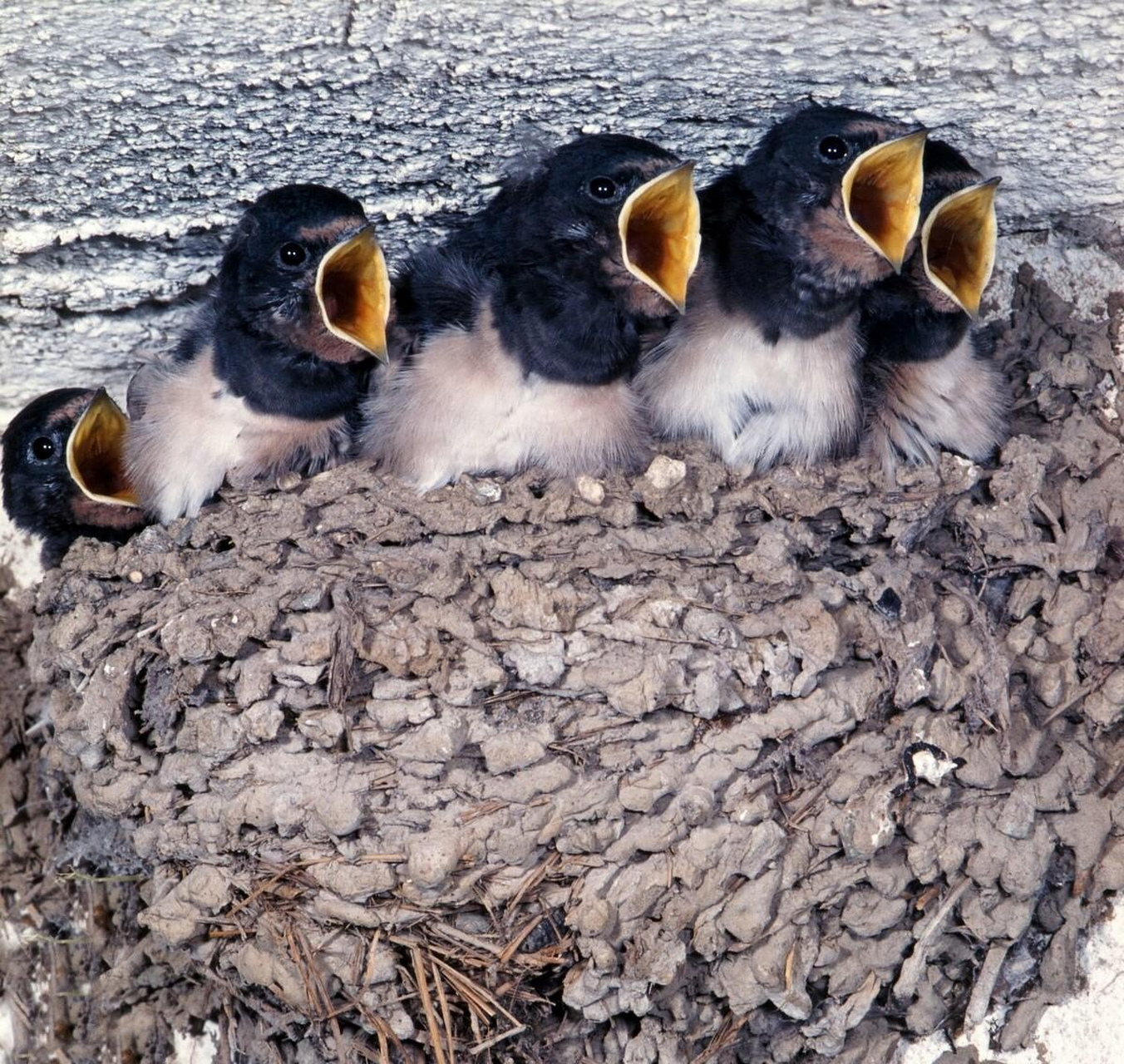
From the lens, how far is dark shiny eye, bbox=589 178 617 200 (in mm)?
2141

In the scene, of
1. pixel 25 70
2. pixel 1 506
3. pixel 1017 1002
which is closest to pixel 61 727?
pixel 1 506

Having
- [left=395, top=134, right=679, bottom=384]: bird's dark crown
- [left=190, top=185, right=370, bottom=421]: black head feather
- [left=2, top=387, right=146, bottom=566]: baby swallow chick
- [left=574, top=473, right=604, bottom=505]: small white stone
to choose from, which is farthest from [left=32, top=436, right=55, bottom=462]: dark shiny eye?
[left=574, top=473, right=604, bottom=505]: small white stone

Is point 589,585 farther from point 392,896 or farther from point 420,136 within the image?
point 420,136

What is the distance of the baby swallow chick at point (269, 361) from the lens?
220 centimetres

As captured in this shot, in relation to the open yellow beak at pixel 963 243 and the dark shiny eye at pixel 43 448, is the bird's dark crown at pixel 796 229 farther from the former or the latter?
the dark shiny eye at pixel 43 448

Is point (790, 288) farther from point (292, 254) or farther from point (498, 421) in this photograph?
point (292, 254)

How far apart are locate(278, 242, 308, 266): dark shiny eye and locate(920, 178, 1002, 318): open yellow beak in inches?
35.8

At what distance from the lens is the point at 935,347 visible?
2369mm

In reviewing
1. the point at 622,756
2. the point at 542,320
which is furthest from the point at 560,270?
the point at 622,756

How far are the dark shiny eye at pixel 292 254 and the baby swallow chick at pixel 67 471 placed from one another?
512 millimetres

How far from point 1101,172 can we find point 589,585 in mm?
1031

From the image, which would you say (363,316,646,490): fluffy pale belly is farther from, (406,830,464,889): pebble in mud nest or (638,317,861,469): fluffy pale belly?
(406,830,464,889): pebble in mud nest

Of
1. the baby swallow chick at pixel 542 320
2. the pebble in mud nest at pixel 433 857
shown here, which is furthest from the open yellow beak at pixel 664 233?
the pebble in mud nest at pixel 433 857

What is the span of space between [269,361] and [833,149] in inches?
35.6
